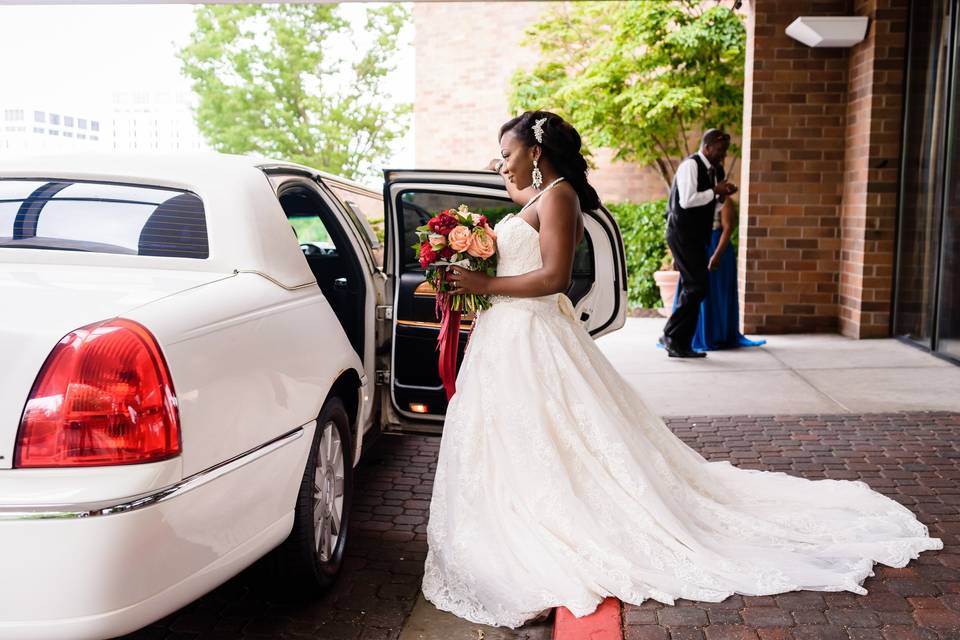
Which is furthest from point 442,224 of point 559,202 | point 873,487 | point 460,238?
point 873,487

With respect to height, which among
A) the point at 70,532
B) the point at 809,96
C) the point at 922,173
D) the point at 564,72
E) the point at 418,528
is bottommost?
the point at 418,528

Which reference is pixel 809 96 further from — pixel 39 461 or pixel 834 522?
pixel 39 461

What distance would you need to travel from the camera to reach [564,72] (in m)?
18.9

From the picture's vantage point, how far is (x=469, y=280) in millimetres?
4148

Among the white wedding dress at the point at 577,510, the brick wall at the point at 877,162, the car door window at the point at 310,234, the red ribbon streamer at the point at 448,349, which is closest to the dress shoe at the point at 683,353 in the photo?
the brick wall at the point at 877,162

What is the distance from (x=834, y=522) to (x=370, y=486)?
2501 millimetres

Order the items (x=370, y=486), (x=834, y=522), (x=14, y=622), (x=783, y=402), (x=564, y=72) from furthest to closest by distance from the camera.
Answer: (x=564, y=72) < (x=783, y=402) < (x=370, y=486) < (x=834, y=522) < (x=14, y=622)

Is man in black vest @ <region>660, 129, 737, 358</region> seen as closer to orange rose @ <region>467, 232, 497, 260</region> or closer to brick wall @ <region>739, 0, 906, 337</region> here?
brick wall @ <region>739, 0, 906, 337</region>

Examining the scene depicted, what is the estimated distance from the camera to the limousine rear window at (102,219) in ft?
11.2

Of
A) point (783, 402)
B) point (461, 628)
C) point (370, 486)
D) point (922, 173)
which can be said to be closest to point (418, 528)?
point (370, 486)

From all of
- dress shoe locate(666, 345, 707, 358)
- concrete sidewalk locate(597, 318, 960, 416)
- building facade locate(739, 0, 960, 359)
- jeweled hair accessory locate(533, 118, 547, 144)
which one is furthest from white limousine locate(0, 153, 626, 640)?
building facade locate(739, 0, 960, 359)

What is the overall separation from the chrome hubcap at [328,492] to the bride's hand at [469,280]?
31.8 inches

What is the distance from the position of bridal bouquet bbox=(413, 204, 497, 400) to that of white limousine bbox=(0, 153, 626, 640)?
1.60ft

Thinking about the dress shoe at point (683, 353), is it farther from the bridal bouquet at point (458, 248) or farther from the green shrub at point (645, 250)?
the green shrub at point (645, 250)
